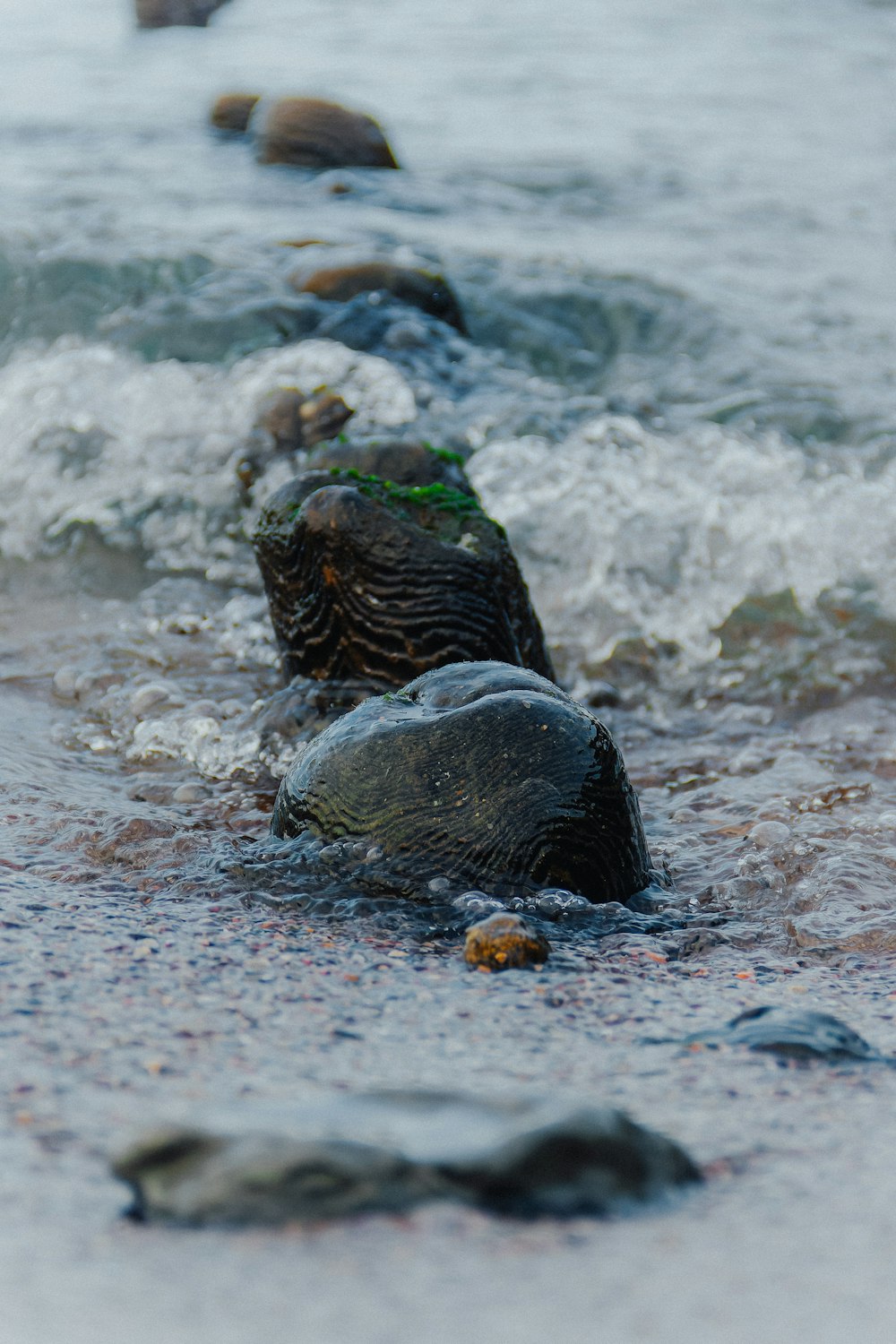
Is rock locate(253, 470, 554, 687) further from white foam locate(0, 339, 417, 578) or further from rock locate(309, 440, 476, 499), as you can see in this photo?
Result: white foam locate(0, 339, 417, 578)

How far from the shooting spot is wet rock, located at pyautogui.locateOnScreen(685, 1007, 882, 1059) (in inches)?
89.0

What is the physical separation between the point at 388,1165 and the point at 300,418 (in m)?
4.90

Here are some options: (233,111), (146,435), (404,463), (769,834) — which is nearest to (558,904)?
(769,834)

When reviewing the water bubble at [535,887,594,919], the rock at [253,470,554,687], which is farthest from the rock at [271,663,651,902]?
the rock at [253,470,554,687]

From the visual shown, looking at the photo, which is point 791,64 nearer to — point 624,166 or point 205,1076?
point 624,166

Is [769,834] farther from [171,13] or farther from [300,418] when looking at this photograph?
[171,13]

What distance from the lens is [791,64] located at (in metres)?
14.7

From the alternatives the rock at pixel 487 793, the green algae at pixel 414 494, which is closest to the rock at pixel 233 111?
the green algae at pixel 414 494

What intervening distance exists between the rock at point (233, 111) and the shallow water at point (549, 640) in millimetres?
315

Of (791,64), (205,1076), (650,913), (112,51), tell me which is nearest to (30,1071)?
(205,1076)

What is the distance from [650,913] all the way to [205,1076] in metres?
1.27

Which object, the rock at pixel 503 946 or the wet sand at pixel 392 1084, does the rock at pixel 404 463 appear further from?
the rock at pixel 503 946

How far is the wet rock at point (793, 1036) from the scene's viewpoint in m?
2.26

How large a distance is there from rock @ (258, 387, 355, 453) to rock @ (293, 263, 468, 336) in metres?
1.36
